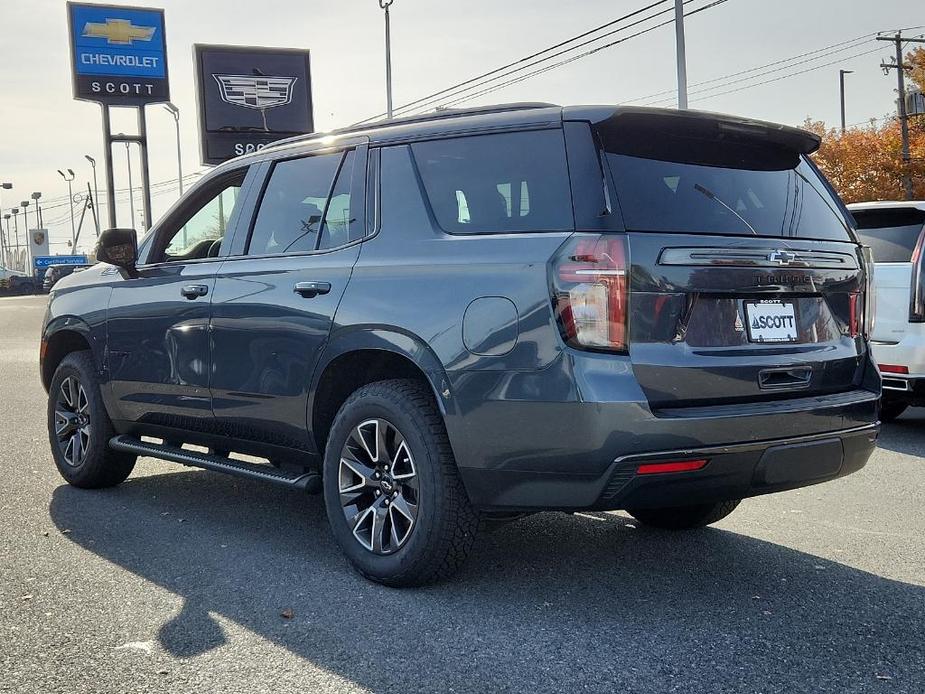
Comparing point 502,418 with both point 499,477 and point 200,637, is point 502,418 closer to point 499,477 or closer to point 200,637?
point 499,477

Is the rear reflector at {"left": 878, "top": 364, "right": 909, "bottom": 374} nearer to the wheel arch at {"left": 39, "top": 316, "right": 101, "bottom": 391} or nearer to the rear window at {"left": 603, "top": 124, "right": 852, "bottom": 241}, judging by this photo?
the rear window at {"left": 603, "top": 124, "right": 852, "bottom": 241}

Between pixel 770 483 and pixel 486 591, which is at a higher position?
pixel 770 483

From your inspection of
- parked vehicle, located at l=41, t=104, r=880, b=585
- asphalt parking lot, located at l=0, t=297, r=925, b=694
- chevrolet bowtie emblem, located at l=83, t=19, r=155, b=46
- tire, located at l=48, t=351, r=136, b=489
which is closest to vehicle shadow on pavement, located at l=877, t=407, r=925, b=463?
asphalt parking lot, located at l=0, t=297, r=925, b=694

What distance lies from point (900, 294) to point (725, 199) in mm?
4899

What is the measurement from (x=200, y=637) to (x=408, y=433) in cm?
109

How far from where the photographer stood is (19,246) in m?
102

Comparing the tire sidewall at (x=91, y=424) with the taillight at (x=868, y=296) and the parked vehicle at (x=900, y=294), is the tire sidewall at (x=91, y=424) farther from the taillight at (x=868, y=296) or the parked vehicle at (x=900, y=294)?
the parked vehicle at (x=900, y=294)

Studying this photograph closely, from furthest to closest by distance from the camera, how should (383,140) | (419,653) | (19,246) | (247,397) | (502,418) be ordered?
(19,246), (247,397), (383,140), (502,418), (419,653)

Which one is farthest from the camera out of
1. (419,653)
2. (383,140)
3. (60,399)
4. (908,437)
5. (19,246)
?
(19,246)

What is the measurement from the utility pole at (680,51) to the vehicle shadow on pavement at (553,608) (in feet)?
67.9

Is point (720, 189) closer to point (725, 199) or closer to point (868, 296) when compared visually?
point (725, 199)

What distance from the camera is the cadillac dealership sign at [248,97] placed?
29.8 metres

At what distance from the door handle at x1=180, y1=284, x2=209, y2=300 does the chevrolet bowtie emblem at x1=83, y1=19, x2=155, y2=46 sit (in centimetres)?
2925

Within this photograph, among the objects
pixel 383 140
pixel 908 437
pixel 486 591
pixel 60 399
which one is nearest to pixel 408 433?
pixel 486 591
